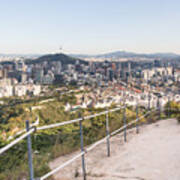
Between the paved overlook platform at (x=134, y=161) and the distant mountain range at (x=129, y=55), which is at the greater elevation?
the distant mountain range at (x=129, y=55)

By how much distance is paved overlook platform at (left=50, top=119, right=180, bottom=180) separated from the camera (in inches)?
122

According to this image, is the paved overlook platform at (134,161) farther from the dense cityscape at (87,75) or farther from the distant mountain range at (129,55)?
the distant mountain range at (129,55)

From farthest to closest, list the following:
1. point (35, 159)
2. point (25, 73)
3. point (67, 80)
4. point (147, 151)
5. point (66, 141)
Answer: point (25, 73) → point (67, 80) → point (66, 141) → point (147, 151) → point (35, 159)

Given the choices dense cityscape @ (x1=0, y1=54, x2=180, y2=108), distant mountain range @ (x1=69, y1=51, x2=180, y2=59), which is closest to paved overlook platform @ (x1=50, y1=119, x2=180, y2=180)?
dense cityscape @ (x1=0, y1=54, x2=180, y2=108)

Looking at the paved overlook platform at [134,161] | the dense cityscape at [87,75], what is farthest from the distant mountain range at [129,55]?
the paved overlook platform at [134,161]

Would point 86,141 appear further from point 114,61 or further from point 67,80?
point 114,61

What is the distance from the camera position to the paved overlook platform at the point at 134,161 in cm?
310

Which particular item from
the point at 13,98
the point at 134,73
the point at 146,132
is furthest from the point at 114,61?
the point at 146,132

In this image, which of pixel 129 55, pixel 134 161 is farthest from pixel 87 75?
pixel 134 161

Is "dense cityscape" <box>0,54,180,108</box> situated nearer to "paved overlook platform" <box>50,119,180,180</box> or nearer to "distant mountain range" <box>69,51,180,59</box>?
"distant mountain range" <box>69,51,180,59</box>

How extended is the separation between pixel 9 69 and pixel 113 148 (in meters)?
29.3

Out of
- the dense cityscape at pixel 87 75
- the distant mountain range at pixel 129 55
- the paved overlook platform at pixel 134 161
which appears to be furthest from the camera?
the distant mountain range at pixel 129 55

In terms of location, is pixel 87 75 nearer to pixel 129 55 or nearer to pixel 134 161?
pixel 129 55

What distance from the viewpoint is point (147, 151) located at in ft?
13.1
